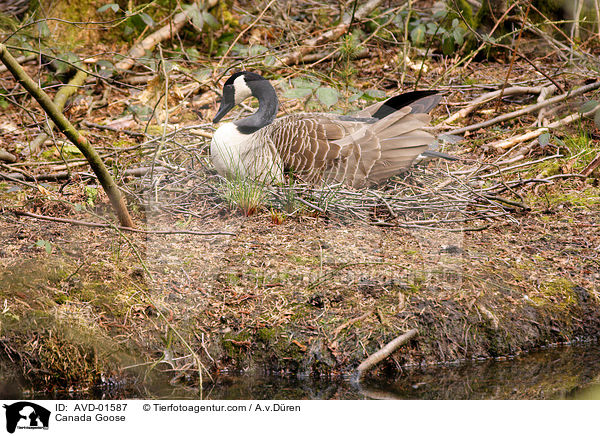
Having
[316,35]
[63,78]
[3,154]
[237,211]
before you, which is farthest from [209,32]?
[237,211]

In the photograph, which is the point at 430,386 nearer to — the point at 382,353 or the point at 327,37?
the point at 382,353

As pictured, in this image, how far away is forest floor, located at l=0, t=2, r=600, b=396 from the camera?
9.74 ft

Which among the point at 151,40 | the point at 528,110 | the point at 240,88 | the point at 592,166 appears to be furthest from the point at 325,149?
the point at 151,40

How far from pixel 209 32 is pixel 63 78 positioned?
180 cm

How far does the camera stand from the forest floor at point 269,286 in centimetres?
297

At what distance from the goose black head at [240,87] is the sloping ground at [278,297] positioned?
1007 millimetres

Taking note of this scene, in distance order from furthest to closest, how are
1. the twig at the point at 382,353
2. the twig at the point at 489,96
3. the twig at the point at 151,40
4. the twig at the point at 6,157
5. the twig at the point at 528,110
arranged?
the twig at the point at 151,40, the twig at the point at 489,96, the twig at the point at 528,110, the twig at the point at 6,157, the twig at the point at 382,353

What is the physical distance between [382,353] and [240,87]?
235 cm

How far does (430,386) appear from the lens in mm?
2840

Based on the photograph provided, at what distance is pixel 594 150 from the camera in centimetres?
486

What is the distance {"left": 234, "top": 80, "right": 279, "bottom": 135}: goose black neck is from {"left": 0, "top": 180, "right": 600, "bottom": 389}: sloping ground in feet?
2.67

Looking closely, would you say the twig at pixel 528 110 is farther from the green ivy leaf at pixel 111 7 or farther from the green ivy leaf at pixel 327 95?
the green ivy leaf at pixel 111 7

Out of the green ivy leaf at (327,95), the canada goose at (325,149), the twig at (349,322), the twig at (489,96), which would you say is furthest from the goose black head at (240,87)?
the twig at (489,96)

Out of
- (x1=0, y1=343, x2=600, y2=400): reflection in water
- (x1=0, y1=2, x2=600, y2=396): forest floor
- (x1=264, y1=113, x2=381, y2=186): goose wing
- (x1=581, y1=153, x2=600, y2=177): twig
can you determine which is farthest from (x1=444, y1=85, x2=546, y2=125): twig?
(x1=0, y1=343, x2=600, y2=400): reflection in water
